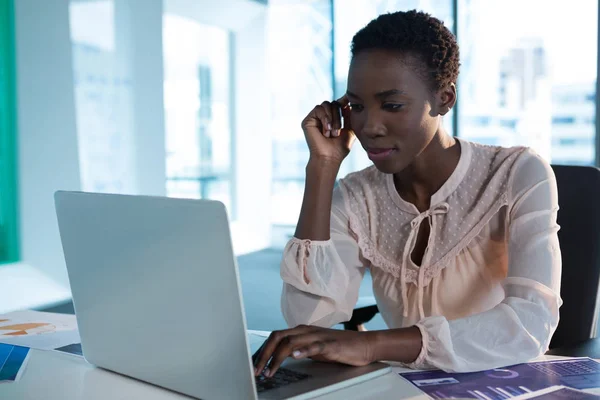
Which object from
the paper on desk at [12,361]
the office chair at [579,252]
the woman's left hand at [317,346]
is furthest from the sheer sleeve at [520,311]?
the paper on desk at [12,361]

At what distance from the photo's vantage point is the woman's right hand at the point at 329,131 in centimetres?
159

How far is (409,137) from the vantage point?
1400mm

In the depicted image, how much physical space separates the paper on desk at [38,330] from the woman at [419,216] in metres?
0.48

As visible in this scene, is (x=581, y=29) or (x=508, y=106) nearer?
(x=581, y=29)

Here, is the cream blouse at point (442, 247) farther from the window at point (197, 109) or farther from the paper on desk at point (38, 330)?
the window at point (197, 109)

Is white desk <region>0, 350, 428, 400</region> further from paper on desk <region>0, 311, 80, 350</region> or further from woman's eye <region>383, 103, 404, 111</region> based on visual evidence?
woman's eye <region>383, 103, 404, 111</region>

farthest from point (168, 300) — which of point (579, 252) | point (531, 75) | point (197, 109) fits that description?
point (197, 109)

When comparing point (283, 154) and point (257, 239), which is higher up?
point (283, 154)

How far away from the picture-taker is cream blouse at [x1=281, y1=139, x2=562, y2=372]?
1363mm

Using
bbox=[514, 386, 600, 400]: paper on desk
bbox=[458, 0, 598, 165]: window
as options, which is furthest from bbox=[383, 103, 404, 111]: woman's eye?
bbox=[458, 0, 598, 165]: window

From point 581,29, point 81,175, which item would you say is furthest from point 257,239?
point 581,29

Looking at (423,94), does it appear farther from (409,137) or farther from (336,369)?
(336,369)

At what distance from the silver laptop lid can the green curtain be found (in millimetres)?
3738

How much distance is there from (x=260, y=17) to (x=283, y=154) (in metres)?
1.62
